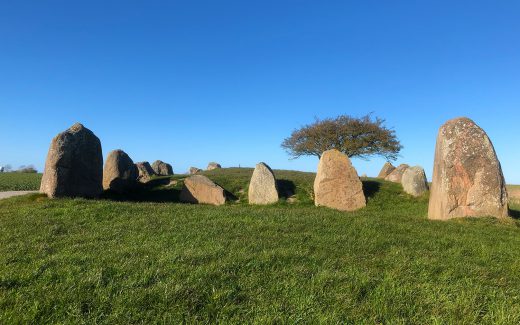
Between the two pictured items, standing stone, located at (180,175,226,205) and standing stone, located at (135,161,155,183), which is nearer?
standing stone, located at (180,175,226,205)

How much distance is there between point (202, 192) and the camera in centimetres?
2070

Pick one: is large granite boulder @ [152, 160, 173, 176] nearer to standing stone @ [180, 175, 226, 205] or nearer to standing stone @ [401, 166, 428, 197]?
standing stone @ [180, 175, 226, 205]

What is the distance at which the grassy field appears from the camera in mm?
4949

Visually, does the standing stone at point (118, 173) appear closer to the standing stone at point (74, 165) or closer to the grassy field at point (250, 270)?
the standing stone at point (74, 165)

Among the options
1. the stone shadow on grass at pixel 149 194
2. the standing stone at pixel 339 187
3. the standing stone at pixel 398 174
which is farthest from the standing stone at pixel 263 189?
the standing stone at pixel 398 174

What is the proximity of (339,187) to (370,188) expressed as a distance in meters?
4.29

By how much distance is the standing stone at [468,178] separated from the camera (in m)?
14.0

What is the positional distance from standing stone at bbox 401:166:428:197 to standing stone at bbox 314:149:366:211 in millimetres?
4631

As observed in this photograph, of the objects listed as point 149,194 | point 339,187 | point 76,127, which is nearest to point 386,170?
point 339,187

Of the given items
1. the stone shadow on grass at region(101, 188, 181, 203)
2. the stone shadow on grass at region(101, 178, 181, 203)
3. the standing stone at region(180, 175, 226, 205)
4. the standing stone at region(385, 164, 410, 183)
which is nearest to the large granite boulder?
the stone shadow on grass at region(101, 178, 181, 203)

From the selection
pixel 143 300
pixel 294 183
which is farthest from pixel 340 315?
pixel 294 183

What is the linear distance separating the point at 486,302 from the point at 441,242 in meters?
3.91

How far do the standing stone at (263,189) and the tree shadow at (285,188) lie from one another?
2.82 feet

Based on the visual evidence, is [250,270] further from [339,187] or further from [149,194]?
[149,194]
